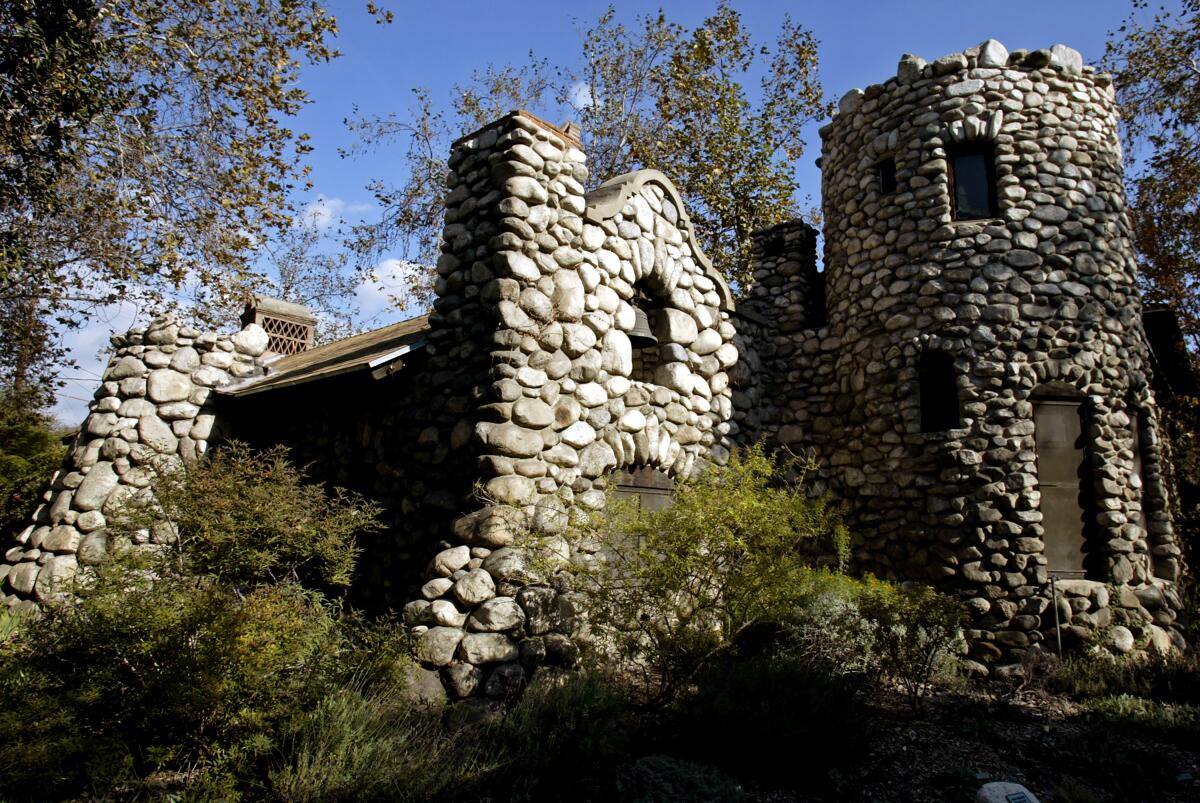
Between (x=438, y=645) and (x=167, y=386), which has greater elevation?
(x=167, y=386)

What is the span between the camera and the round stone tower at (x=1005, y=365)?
27.8ft

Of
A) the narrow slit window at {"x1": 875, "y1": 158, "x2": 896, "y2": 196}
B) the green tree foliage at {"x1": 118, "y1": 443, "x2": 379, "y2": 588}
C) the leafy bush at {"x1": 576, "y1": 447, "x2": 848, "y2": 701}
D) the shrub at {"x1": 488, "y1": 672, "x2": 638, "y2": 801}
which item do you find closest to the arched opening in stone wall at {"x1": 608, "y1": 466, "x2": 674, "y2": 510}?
the leafy bush at {"x1": 576, "y1": 447, "x2": 848, "y2": 701}

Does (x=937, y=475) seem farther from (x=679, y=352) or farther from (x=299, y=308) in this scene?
(x=299, y=308)

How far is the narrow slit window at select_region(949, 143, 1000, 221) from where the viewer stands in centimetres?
945

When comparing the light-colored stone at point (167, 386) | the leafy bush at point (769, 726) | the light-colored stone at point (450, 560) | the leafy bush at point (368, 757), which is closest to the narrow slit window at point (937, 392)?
the leafy bush at point (769, 726)

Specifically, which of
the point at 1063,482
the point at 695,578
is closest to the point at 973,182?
the point at 1063,482

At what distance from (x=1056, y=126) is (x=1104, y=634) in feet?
19.9

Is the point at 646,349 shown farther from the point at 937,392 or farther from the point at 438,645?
the point at 438,645

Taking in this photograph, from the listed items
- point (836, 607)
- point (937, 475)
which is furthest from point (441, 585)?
point (937, 475)

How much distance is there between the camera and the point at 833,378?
33.8ft

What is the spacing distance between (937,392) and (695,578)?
5.21m

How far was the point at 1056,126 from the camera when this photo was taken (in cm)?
938

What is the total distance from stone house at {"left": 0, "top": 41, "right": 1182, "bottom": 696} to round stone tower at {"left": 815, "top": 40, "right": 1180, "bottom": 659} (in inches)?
1.2

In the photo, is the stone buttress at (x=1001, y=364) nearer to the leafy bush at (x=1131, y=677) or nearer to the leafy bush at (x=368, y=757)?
the leafy bush at (x=1131, y=677)
